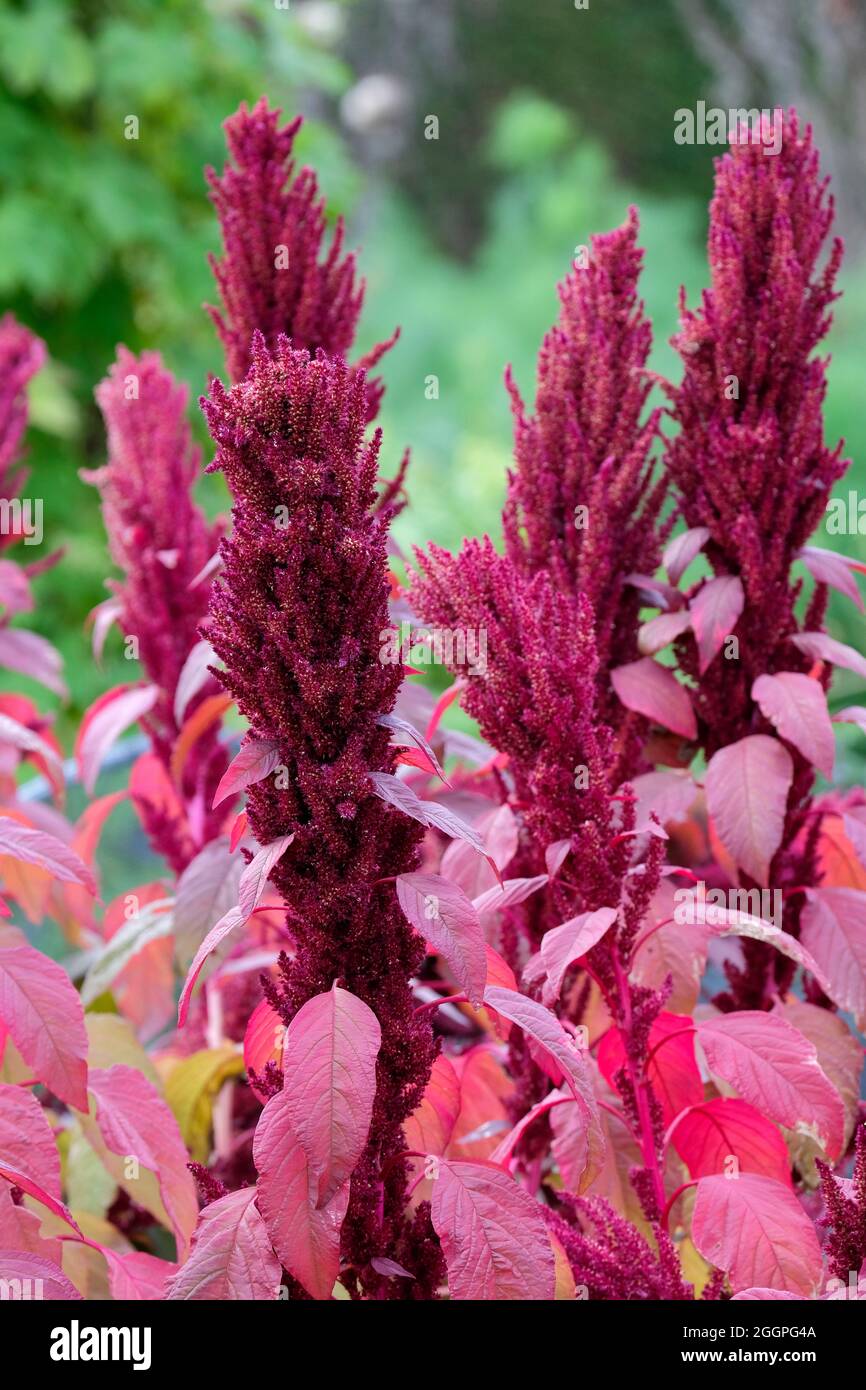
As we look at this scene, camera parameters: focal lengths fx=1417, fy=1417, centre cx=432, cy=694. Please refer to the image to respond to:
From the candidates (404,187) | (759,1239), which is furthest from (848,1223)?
(404,187)

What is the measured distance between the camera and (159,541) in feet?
4.20

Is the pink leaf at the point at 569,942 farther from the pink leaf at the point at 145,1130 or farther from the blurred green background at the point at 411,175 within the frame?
the blurred green background at the point at 411,175

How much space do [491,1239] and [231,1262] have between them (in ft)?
0.42

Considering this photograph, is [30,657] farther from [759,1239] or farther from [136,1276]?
[759,1239]

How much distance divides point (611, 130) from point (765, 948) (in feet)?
21.1

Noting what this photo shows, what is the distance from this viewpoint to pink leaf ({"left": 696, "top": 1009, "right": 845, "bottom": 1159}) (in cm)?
79

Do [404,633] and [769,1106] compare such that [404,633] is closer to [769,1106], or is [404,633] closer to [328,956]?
[328,956]

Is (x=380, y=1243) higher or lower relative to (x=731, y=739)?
lower

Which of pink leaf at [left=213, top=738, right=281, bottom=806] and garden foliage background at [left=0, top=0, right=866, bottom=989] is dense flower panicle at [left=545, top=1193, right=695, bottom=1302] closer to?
pink leaf at [left=213, top=738, right=281, bottom=806]

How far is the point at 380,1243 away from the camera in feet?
2.47

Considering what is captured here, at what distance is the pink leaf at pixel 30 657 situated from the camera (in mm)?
1396

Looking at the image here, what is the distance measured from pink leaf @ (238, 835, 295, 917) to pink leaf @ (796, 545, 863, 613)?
53 centimetres

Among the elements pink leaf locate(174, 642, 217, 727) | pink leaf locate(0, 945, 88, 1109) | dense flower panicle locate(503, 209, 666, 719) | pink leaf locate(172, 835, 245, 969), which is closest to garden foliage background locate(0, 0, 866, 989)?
pink leaf locate(174, 642, 217, 727)
